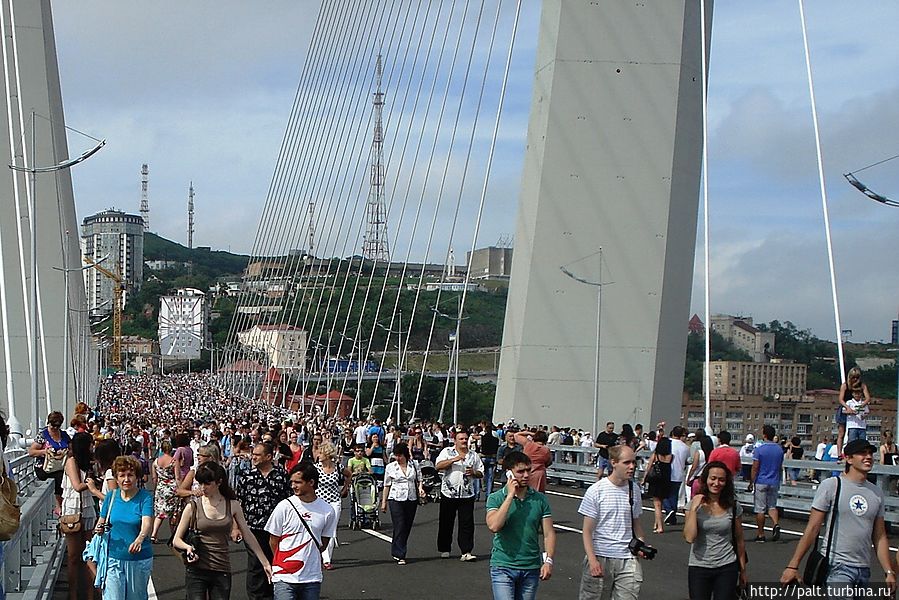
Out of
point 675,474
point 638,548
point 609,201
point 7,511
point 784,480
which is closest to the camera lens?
point 7,511

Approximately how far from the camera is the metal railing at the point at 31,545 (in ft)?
29.8

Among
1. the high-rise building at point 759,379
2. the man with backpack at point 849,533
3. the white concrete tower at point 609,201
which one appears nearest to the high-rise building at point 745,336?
the high-rise building at point 759,379

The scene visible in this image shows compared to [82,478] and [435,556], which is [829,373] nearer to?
[435,556]

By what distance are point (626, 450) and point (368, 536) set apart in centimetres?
943

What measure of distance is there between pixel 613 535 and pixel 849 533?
157cm

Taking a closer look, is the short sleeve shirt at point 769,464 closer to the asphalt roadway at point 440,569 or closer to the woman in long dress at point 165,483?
the asphalt roadway at point 440,569

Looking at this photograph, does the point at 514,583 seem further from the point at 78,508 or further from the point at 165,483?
the point at 165,483

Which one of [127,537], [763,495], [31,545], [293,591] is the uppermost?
[763,495]

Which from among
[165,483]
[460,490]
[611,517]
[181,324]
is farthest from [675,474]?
[181,324]

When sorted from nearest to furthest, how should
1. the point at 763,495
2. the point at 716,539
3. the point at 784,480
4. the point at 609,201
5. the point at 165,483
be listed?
the point at 716,539 → the point at 165,483 → the point at 763,495 → the point at 784,480 → the point at 609,201

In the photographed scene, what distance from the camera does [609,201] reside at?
31.4 m

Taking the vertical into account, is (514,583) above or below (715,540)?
below

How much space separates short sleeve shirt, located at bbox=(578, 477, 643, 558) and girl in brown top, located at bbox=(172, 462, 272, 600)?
2183mm

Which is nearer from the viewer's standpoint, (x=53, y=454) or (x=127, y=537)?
(x=127, y=537)
